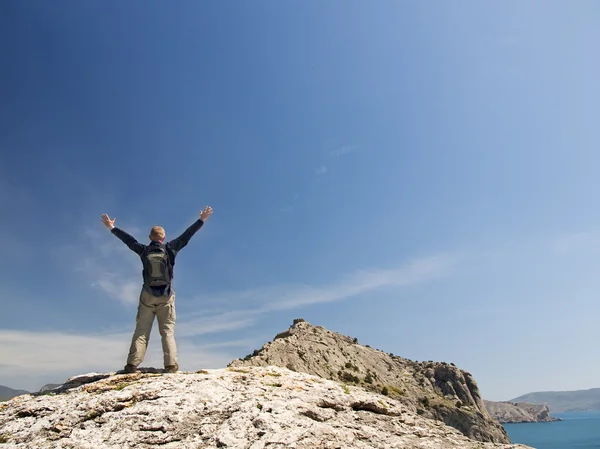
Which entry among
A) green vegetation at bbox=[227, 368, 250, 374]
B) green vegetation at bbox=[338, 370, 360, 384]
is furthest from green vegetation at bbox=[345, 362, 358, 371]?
green vegetation at bbox=[227, 368, 250, 374]

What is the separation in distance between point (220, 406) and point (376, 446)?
3.34 metres

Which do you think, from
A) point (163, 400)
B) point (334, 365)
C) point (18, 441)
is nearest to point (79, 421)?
point (18, 441)

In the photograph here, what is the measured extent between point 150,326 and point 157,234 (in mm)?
2726

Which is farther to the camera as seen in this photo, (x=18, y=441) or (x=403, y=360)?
(x=403, y=360)

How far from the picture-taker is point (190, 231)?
12.2 m

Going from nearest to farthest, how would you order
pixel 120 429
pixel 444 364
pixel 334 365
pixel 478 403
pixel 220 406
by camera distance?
pixel 120 429 → pixel 220 406 → pixel 334 365 → pixel 478 403 → pixel 444 364

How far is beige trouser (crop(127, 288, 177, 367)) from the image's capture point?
11.3 meters

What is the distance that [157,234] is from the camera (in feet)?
39.1

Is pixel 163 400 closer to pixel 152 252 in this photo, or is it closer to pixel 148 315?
pixel 148 315

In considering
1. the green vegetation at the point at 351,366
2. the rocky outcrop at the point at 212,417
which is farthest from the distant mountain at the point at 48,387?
the green vegetation at the point at 351,366

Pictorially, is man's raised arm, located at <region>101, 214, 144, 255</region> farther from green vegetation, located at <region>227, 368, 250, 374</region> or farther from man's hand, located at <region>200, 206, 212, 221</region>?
green vegetation, located at <region>227, 368, 250, 374</region>

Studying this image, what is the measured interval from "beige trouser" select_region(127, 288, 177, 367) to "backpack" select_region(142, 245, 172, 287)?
0.39 m

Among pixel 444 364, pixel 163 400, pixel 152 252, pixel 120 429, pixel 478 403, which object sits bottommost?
pixel 120 429

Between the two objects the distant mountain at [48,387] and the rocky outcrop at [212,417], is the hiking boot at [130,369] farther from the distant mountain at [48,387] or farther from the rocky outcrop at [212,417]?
the distant mountain at [48,387]
